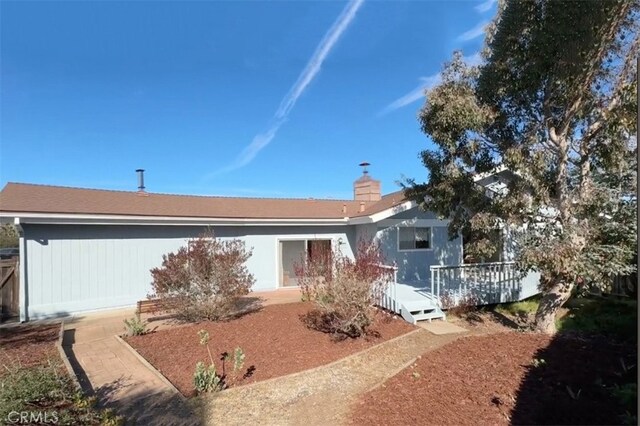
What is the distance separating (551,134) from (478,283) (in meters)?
4.99

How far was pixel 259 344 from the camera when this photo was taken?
7.89m

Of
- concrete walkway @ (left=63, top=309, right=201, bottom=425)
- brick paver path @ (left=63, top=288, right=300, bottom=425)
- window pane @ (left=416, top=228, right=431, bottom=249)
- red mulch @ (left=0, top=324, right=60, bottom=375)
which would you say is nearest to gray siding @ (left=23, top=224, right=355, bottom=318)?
red mulch @ (left=0, top=324, right=60, bottom=375)

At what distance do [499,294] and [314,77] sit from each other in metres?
9.63

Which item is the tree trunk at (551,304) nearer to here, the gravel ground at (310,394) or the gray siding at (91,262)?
the gravel ground at (310,394)

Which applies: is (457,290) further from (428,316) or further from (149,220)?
(149,220)

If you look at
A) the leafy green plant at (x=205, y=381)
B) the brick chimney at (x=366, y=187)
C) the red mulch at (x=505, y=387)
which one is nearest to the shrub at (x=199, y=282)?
the leafy green plant at (x=205, y=381)

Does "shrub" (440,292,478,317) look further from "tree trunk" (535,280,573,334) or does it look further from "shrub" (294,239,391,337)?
"shrub" (294,239,391,337)

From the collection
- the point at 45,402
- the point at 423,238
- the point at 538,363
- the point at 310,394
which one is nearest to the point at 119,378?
the point at 45,402

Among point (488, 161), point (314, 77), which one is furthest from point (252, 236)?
point (488, 161)

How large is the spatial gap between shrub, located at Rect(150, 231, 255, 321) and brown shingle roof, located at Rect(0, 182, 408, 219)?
163 inches

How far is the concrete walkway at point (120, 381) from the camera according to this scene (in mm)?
4742

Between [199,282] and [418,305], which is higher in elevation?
[199,282]

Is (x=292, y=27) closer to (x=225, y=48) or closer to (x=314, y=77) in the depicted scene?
(x=225, y=48)

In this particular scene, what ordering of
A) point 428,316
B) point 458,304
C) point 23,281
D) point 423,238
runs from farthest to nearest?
1. point 423,238
2. point 23,281
3. point 458,304
4. point 428,316
